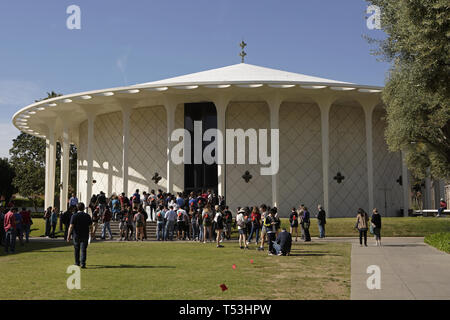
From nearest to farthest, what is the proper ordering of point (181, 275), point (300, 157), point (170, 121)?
point (181, 275) < point (170, 121) < point (300, 157)

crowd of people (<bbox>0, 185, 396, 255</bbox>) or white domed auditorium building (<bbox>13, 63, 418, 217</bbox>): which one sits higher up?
white domed auditorium building (<bbox>13, 63, 418, 217</bbox>)

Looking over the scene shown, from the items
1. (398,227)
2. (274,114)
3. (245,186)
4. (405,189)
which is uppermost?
(274,114)

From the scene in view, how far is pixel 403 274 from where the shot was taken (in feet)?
30.5

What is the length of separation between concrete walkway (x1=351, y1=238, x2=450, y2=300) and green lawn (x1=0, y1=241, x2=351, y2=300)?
11.5 inches

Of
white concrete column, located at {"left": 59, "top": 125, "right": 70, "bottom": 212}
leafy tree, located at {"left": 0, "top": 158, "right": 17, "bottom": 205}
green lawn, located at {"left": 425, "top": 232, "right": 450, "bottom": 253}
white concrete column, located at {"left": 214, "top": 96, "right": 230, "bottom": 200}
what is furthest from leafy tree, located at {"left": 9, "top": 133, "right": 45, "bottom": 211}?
green lawn, located at {"left": 425, "top": 232, "right": 450, "bottom": 253}

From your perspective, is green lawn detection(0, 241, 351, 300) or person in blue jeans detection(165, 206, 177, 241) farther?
person in blue jeans detection(165, 206, 177, 241)

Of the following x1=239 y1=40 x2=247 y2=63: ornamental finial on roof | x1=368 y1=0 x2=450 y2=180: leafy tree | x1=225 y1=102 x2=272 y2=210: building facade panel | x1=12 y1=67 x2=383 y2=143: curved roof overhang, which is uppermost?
x1=239 y1=40 x2=247 y2=63: ornamental finial on roof

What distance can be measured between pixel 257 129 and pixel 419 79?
15337 millimetres

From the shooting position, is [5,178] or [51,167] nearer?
[51,167]

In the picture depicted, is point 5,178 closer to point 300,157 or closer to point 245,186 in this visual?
point 245,186

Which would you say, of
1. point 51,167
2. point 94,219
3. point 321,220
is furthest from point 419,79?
point 51,167

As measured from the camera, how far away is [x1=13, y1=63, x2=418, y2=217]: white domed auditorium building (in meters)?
26.8

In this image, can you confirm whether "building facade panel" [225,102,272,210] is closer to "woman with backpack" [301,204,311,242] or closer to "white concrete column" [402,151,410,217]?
"white concrete column" [402,151,410,217]

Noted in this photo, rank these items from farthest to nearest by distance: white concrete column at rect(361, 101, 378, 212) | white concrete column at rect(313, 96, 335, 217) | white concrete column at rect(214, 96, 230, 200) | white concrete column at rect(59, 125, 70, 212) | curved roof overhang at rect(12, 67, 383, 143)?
white concrete column at rect(59, 125, 70, 212), white concrete column at rect(361, 101, 378, 212), white concrete column at rect(313, 96, 335, 217), white concrete column at rect(214, 96, 230, 200), curved roof overhang at rect(12, 67, 383, 143)
